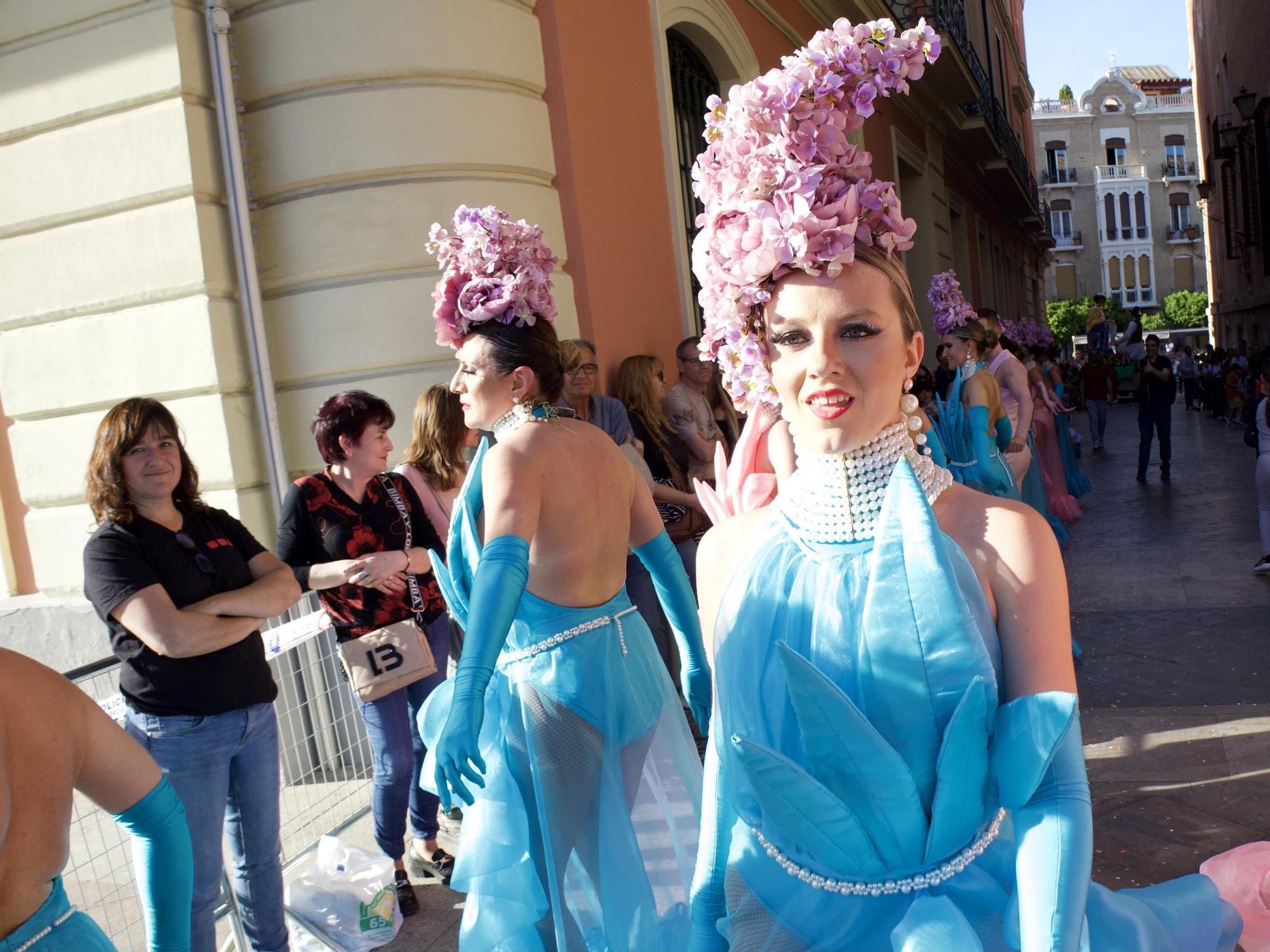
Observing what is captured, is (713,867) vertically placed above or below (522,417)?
below

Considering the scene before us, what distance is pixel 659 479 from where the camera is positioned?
612 cm

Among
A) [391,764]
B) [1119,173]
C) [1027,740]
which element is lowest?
[391,764]

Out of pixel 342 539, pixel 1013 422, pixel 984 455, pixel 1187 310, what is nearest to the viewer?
pixel 342 539

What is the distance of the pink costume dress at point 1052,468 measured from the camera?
36.6ft

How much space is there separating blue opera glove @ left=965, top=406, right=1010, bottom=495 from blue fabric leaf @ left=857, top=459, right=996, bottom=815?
212 inches

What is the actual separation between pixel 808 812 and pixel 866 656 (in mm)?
245

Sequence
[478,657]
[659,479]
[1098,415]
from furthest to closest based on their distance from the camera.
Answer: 1. [1098,415]
2. [659,479]
3. [478,657]

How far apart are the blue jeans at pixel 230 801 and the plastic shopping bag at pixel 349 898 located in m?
0.35

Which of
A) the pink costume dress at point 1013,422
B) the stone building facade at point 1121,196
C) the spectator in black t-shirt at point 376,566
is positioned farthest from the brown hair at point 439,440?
the stone building facade at point 1121,196

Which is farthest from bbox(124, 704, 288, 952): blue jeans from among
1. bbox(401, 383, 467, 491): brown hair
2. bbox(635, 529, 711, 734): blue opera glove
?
bbox(401, 383, 467, 491): brown hair

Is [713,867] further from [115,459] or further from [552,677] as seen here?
[115,459]

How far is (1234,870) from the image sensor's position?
2512 millimetres

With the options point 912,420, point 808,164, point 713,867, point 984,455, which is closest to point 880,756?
point 713,867

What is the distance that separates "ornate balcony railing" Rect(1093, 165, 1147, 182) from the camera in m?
62.7
